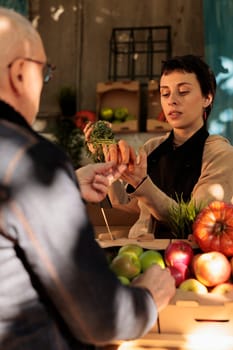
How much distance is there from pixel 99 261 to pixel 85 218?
66 millimetres

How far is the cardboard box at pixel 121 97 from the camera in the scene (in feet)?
15.7

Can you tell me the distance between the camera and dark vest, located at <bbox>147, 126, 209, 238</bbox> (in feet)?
7.08

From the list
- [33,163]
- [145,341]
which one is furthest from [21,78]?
[145,341]

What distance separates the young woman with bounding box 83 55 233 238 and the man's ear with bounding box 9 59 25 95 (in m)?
1.04

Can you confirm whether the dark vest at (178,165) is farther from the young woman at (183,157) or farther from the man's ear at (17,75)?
the man's ear at (17,75)

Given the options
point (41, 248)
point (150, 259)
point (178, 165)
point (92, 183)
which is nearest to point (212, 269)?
point (150, 259)

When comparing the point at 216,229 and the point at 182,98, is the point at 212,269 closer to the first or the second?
the point at 216,229

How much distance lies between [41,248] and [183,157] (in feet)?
5.12

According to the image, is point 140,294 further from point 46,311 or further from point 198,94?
point 198,94

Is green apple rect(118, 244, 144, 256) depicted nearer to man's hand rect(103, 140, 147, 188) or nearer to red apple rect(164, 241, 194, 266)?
red apple rect(164, 241, 194, 266)

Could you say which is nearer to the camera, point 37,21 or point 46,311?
point 46,311

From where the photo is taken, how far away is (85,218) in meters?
0.76

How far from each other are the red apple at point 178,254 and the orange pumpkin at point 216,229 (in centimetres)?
5

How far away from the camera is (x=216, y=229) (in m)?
1.45
